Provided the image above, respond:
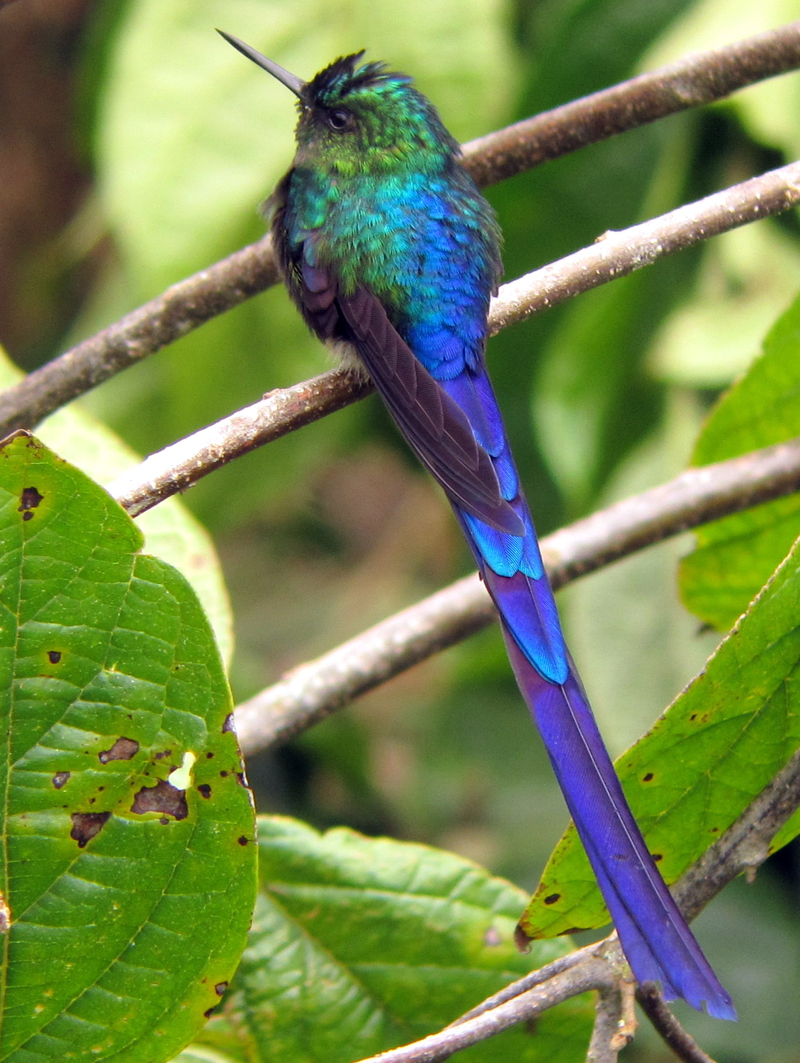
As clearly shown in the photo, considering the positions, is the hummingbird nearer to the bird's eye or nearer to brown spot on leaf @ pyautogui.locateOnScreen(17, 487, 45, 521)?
the bird's eye

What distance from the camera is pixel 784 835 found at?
4.01 feet

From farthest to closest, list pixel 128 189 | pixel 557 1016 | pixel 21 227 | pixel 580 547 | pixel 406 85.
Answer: pixel 21 227 → pixel 128 189 → pixel 406 85 → pixel 580 547 → pixel 557 1016

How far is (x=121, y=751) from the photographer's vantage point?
1164 millimetres

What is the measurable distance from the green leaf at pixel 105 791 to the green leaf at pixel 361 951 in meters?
0.42

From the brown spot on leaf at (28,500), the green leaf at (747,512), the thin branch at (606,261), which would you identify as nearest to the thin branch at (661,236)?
the thin branch at (606,261)

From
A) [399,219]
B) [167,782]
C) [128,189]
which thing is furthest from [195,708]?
[128,189]

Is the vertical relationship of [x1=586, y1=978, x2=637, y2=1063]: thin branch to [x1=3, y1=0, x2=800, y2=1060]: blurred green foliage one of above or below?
below

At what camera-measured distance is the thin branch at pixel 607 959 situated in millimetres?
1057

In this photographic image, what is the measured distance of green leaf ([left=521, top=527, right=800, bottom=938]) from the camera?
1201 millimetres

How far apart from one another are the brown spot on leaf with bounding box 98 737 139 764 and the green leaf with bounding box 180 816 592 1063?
0.58 meters

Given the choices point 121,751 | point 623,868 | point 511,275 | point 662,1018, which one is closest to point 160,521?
point 121,751

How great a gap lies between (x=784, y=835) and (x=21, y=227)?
361 centimetres

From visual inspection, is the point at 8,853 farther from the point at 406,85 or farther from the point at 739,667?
the point at 406,85

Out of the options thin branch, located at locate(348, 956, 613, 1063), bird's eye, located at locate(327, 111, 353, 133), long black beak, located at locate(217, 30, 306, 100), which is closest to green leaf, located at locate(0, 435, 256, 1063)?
thin branch, located at locate(348, 956, 613, 1063)
